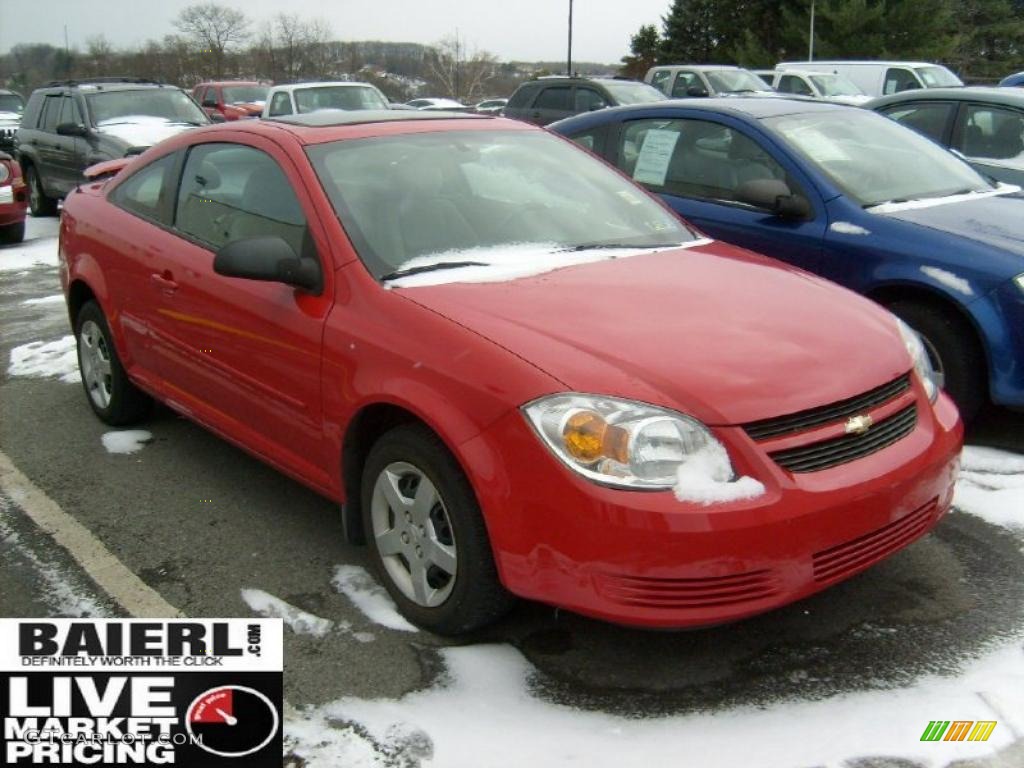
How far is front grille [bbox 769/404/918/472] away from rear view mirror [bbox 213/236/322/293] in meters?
1.62

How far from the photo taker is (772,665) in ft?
9.77

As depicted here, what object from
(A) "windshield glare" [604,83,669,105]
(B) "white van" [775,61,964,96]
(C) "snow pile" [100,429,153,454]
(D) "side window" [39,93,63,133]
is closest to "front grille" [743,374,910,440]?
(C) "snow pile" [100,429,153,454]

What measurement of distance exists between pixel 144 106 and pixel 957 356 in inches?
432

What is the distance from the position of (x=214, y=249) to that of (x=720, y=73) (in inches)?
656

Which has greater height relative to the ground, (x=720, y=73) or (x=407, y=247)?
(x=720, y=73)

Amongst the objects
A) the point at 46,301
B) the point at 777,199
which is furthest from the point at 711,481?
the point at 46,301

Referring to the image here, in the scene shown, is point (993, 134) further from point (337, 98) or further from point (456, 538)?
point (337, 98)

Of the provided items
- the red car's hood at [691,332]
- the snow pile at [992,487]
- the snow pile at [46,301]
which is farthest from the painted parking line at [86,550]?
the snow pile at [46,301]

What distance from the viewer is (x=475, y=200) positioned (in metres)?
3.82

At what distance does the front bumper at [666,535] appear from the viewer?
258 centimetres

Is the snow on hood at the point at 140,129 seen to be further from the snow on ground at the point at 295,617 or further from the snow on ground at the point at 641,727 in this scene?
the snow on ground at the point at 641,727

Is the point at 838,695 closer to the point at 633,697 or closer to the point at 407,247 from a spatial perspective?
the point at 633,697

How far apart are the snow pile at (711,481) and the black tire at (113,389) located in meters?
3.19

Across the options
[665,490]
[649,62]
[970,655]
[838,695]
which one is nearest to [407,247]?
[665,490]
